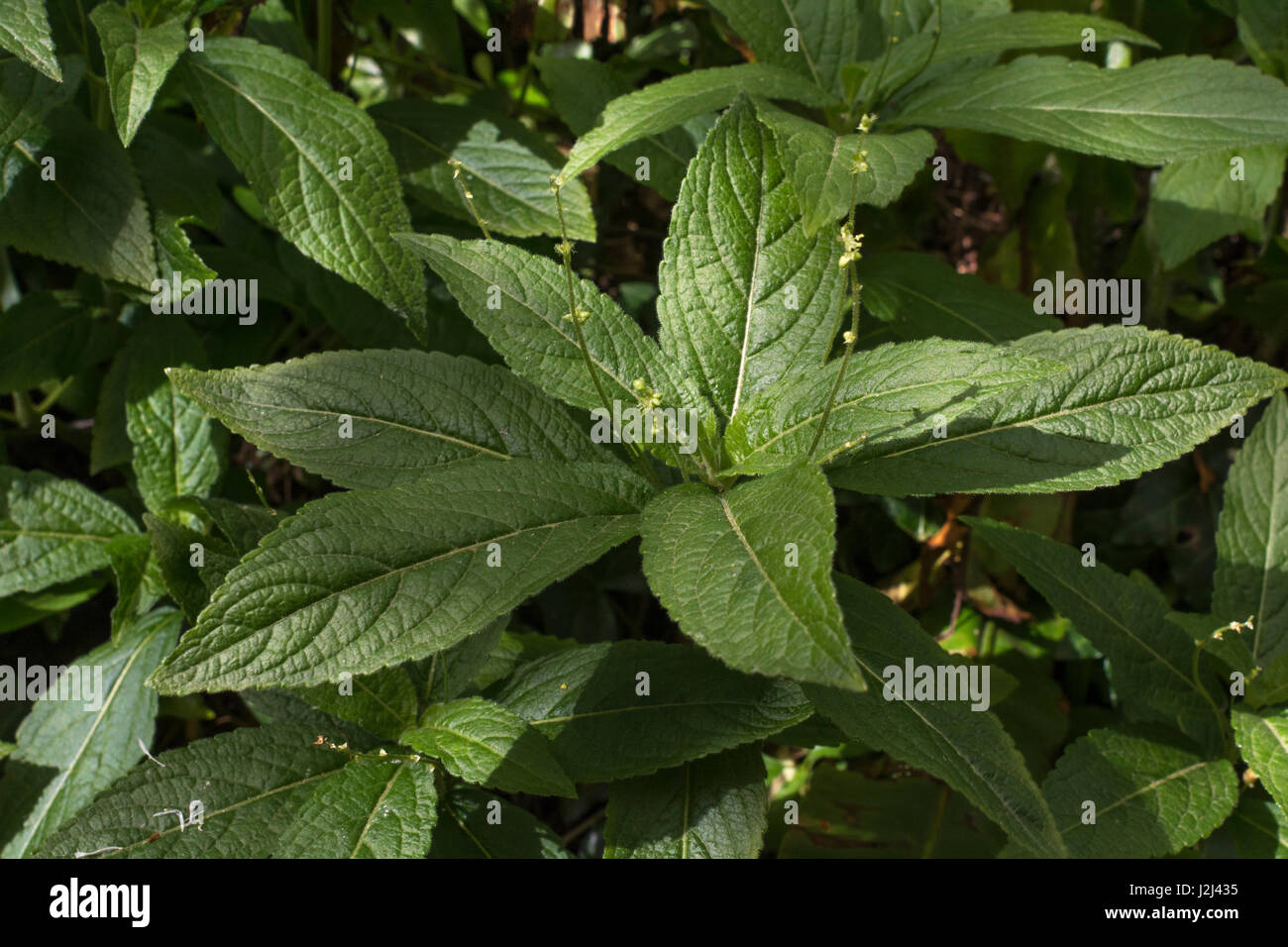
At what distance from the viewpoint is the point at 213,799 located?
5.47ft

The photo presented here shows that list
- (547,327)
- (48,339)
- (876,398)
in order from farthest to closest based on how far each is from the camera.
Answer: (48,339) < (547,327) < (876,398)

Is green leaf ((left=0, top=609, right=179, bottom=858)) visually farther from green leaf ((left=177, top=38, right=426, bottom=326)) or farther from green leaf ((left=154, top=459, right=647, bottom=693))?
green leaf ((left=154, top=459, right=647, bottom=693))

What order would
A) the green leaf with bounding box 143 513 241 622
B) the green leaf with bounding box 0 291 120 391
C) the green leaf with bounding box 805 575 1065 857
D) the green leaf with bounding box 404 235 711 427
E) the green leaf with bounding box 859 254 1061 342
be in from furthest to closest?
the green leaf with bounding box 0 291 120 391 < the green leaf with bounding box 859 254 1061 342 < the green leaf with bounding box 143 513 241 622 < the green leaf with bounding box 404 235 711 427 < the green leaf with bounding box 805 575 1065 857

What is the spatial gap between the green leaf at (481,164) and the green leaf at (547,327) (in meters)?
0.56

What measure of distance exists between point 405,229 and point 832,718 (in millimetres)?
1234

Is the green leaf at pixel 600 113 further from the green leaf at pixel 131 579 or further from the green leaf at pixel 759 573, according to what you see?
the green leaf at pixel 131 579

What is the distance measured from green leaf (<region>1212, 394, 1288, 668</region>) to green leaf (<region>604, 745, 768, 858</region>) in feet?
3.43

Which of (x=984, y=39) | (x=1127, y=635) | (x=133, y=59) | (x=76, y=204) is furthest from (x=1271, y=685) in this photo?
(x=76, y=204)

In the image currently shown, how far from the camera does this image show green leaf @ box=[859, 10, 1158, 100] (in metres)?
2.05

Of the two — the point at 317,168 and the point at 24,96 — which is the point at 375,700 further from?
the point at 24,96

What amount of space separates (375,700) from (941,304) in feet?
4.62

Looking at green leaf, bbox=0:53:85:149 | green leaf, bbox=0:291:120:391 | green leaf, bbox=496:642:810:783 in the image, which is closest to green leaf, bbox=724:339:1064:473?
green leaf, bbox=496:642:810:783

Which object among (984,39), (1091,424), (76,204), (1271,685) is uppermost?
(984,39)

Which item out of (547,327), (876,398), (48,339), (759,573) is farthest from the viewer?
(48,339)
